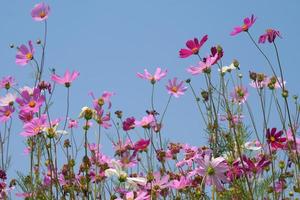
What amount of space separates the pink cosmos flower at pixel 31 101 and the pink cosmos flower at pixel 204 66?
0.68 metres

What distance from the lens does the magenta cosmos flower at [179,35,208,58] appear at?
216cm

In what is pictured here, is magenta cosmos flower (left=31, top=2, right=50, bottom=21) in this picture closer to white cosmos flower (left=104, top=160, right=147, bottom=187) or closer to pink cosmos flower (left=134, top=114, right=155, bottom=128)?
pink cosmos flower (left=134, top=114, right=155, bottom=128)

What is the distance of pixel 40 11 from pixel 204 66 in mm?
933

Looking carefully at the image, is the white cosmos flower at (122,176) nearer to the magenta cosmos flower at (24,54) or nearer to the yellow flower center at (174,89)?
the magenta cosmos flower at (24,54)

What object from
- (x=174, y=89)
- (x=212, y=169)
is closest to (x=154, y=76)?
(x=174, y=89)

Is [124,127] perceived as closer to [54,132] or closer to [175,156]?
[175,156]

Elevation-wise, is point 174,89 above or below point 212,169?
above

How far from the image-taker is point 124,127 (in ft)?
8.60

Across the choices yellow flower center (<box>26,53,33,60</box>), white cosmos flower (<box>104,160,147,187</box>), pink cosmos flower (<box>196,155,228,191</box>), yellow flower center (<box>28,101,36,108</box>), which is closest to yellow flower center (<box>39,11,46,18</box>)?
yellow flower center (<box>26,53,33,60</box>)

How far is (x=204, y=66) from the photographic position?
84.4 inches

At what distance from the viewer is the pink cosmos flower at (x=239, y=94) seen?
8.22 feet

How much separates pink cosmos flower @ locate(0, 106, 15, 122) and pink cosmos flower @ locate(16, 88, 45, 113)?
0.95ft

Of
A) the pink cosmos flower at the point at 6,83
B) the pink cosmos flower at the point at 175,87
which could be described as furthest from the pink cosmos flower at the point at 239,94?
the pink cosmos flower at the point at 6,83

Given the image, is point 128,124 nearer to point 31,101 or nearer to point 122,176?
point 31,101
